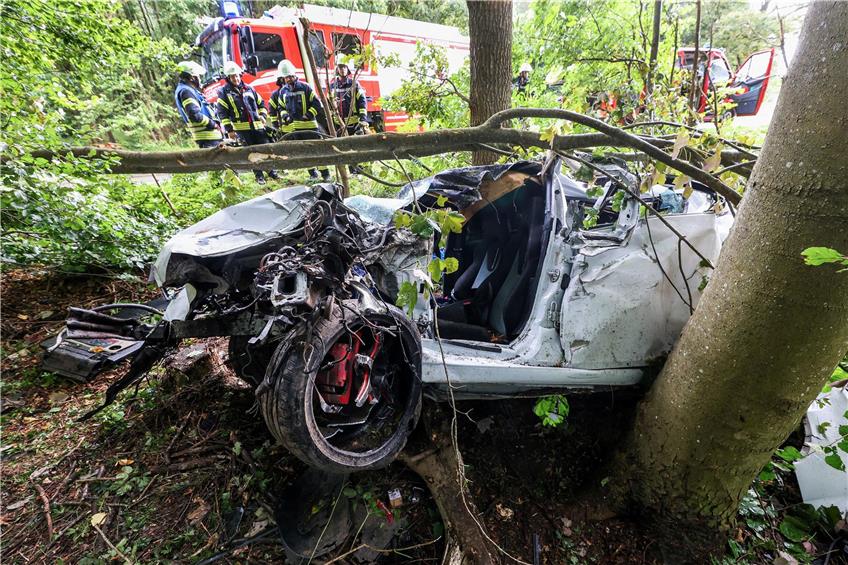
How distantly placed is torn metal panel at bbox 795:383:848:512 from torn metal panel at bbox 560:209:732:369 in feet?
3.15

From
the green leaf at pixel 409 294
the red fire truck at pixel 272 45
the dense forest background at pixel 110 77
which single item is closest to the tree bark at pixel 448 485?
the green leaf at pixel 409 294

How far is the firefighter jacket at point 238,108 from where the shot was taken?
599 centimetres

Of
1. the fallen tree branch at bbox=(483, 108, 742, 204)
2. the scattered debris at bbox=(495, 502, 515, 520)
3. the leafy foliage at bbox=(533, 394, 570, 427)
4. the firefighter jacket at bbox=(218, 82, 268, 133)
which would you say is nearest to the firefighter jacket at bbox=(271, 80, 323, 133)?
the firefighter jacket at bbox=(218, 82, 268, 133)

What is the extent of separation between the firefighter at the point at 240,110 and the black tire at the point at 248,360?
418 centimetres

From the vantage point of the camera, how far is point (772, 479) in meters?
2.33

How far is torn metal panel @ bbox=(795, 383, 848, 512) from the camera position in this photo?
2.18 metres

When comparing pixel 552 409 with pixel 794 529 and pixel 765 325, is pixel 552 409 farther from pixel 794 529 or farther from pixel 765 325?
pixel 794 529

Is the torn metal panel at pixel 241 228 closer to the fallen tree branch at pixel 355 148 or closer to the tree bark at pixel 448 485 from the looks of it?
the fallen tree branch at pixel 355 148

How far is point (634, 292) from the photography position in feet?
7.02

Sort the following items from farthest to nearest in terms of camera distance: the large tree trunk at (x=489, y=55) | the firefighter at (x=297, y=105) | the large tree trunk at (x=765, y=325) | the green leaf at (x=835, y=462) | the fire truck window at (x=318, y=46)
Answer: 1. the firefighter at (x=297, y=105)
2. the large tree trunk at (x=489, y=55)
3. the fire truck window at (x=318, y=46)
4. the green leaf at (x=835, y=462)
5. the large tree trunk at (x=765, y=325)

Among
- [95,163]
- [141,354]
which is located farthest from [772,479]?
[95,163]

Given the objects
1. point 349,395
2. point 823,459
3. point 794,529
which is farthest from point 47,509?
point 823,459

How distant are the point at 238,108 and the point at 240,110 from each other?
38 mm

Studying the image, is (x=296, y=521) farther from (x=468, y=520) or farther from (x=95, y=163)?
(x=95, y=163)
